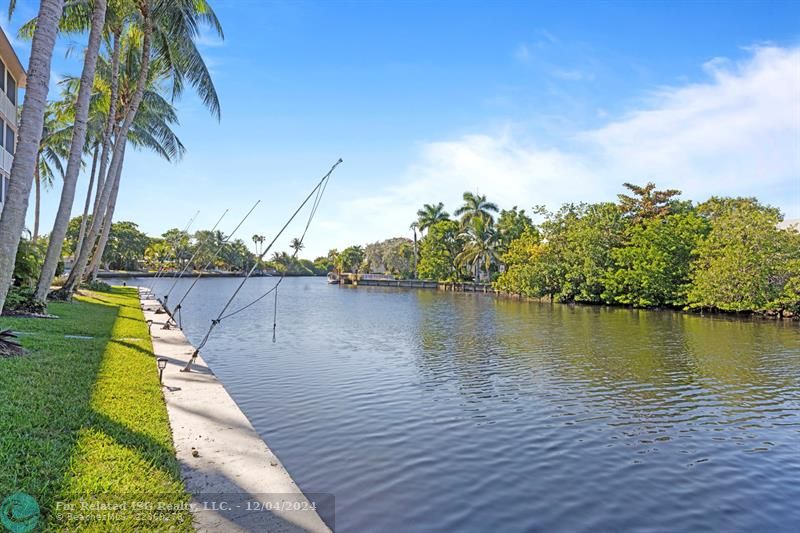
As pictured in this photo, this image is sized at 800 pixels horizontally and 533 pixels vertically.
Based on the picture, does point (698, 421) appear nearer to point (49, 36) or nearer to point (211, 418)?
point (211, 418)

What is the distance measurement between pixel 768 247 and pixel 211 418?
110ft

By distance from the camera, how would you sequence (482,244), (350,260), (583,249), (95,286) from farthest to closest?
(350,260) → (482,244) → (583,249) → (95,286)

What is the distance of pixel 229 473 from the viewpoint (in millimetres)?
5137

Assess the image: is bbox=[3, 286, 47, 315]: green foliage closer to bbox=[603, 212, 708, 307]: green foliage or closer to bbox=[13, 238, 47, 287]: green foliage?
bbox=[13, 238, 47, 287]: green foliage

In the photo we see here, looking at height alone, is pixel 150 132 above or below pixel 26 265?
above

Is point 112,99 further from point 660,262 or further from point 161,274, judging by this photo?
point 161,274

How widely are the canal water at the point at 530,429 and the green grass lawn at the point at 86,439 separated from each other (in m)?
1.91

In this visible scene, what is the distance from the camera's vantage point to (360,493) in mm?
6285

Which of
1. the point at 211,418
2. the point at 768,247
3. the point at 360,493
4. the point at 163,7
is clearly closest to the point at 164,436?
the point at 211,418

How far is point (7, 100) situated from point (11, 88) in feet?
4.84

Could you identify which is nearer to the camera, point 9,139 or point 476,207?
point 9,139

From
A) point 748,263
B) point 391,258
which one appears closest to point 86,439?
point 748,263

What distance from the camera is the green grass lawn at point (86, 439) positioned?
4039mm

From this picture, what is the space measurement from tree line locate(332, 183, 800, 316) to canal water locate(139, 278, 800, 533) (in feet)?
43.5
